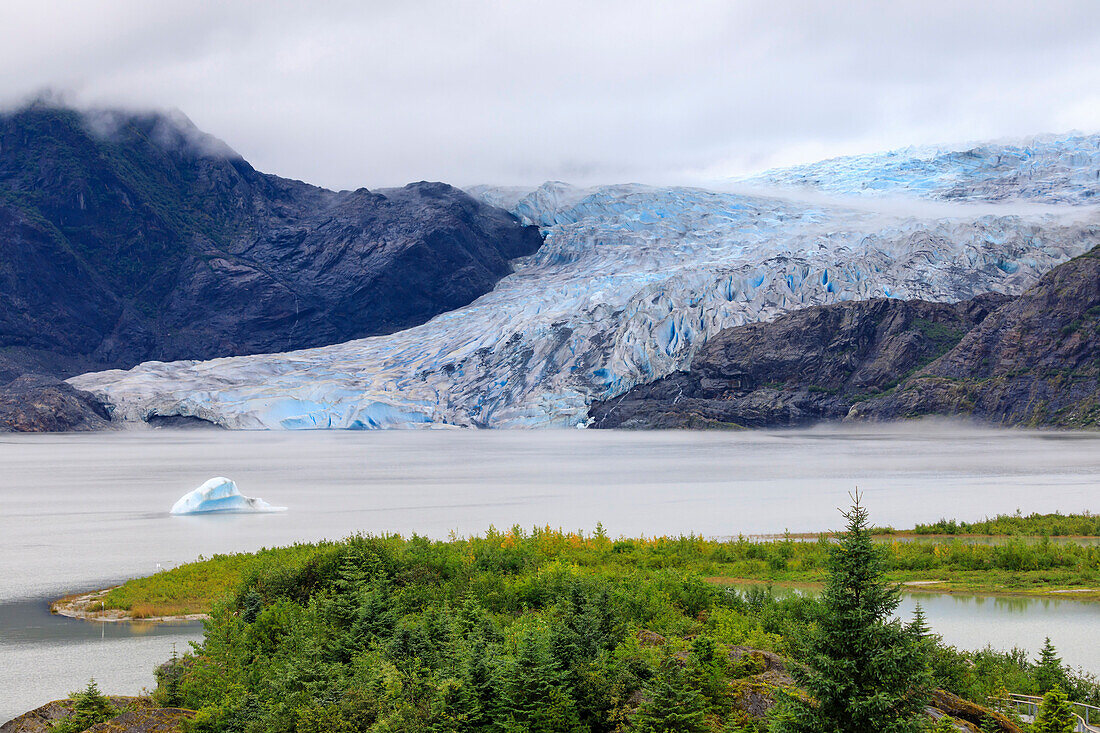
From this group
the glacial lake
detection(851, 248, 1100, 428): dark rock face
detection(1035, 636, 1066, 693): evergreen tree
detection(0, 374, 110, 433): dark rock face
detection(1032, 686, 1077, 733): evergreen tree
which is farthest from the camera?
detection(0, 374, 110, 433): dark rock face

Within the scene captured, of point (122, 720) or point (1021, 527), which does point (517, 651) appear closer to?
point (122, 720)

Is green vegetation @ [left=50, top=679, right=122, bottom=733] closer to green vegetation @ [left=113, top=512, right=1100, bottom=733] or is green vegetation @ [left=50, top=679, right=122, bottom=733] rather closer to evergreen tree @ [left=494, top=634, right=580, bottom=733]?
green vegetation @ [left=113, top=512, right=1100, bottom=733]

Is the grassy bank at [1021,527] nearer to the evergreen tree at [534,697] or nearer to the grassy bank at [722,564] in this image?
the grassy bank at [722,564]

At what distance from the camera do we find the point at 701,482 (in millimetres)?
48500

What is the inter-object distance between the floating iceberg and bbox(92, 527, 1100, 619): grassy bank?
39.0 ft

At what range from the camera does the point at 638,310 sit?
9569 centimetres

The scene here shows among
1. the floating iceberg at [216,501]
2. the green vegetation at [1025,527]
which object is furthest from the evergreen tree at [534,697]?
the floating iceberg at [216,501]

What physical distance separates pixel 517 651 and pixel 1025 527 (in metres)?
23.1

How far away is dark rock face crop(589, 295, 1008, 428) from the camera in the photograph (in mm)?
97812

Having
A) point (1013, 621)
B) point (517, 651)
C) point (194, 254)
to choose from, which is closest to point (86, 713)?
point (517, 651)

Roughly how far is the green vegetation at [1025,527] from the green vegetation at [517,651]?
50.9 ft

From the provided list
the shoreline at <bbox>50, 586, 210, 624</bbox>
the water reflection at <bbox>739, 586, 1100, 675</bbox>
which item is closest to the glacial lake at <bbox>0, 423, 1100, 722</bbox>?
the water reflection at <bbox>739, 586, 1100, 675</bbox>

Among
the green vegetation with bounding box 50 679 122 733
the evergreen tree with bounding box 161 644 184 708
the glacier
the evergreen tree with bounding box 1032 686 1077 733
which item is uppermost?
the glacier

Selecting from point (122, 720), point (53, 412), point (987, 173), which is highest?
point (987, 173)
